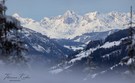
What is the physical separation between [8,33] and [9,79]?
1.78 m

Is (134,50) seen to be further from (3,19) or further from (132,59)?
(3,19)

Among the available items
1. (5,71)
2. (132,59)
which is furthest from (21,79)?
(132,59)

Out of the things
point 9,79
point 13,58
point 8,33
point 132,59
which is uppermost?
point 13,58

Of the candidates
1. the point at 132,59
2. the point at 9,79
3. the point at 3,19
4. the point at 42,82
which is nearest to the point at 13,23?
the point at 3,19

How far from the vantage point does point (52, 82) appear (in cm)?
1811

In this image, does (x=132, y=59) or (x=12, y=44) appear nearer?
(x=12, y=44)

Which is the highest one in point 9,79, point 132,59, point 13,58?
point 13,58

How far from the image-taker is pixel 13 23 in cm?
1393

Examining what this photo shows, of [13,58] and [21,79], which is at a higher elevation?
[13,58]

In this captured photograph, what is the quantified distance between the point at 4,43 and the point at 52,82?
4.00m

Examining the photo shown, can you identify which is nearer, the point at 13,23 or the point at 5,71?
the point at 13,23

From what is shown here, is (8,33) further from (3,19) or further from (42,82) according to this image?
(42,82)

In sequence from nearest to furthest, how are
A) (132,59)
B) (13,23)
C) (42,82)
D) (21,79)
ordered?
(13,23) < (21,79) < (42,82) < (132,59)

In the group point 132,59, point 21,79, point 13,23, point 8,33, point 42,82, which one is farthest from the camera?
point 132,59
